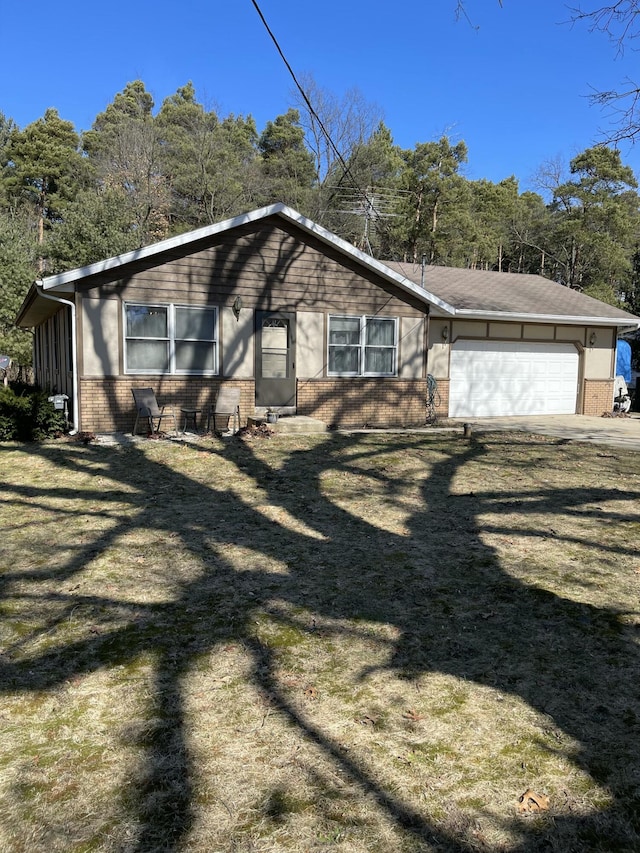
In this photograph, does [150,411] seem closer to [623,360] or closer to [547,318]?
[547,318]

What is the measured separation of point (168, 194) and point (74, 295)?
69.7 feet

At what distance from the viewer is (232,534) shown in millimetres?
5719

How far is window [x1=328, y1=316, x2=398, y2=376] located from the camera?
13.0m

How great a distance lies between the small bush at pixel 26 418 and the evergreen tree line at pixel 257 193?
571 inches

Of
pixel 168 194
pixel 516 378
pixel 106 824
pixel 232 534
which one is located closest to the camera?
pixel 106 824

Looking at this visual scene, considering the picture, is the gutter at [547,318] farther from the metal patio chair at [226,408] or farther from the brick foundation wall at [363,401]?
the metal patio chair at [226,408]

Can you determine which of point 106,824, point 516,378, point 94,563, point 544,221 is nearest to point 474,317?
point 516,378

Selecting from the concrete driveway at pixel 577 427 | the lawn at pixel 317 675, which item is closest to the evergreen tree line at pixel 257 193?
the concrete driveway at pixel 577 427

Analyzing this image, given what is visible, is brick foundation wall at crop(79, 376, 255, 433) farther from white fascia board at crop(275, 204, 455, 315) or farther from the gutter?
the gutter

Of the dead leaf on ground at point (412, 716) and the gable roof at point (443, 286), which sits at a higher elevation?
the gable roof at point (443, 286)

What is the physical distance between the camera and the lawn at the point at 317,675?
2.24 metres

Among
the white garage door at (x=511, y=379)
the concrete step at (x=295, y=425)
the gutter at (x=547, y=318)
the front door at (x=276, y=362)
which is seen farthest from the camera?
the white garage door at (x=511, y=379)

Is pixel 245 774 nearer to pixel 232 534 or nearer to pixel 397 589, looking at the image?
pixel 397 589

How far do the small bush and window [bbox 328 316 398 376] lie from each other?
5579 millimetres
